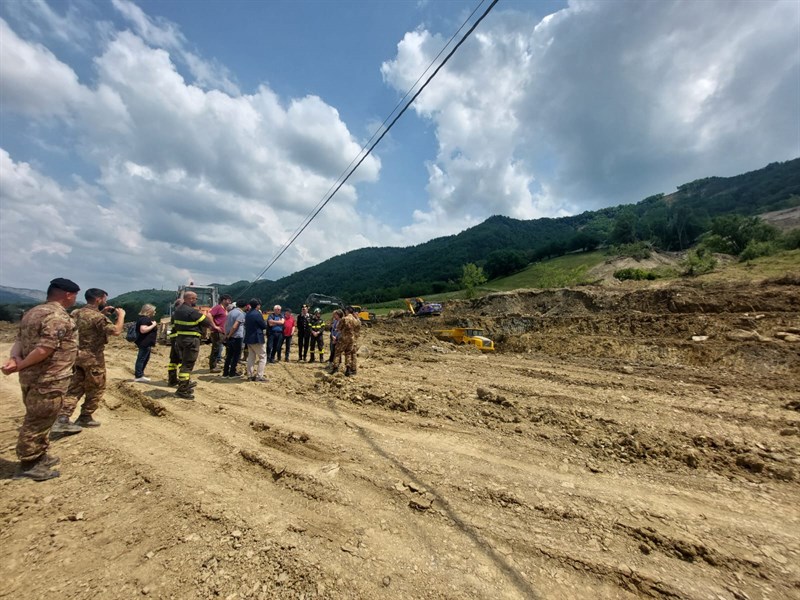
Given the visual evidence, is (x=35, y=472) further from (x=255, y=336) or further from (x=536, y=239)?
(x=536, y=239)

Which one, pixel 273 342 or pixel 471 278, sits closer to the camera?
pixel 273 342

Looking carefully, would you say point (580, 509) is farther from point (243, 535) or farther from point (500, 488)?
point (243, 535)

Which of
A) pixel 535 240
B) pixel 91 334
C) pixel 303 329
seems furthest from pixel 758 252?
pixel 535 240

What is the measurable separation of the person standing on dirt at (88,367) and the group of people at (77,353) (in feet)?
0.03

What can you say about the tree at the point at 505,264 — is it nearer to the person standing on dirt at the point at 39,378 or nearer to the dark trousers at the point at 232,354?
the dark trousers at the point at 232,354

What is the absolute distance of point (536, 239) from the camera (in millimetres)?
162625

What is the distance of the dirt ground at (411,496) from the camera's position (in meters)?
2.54

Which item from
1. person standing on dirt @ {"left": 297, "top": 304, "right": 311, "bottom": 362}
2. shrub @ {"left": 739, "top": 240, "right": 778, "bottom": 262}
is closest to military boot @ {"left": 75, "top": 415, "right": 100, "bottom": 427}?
person standing on dirt @ {"left": 297, "top": 304, "right": 311, "bottom": 362}

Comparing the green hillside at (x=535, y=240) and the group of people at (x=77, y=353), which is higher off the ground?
the green hillside at (x=535, y=240)

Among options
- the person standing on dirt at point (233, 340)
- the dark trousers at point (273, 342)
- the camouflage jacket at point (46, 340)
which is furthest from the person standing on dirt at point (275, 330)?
the camouflage jacket at point (46, 340)

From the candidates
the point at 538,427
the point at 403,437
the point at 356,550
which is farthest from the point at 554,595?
the point at 538,427

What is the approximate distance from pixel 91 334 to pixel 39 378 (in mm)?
1526

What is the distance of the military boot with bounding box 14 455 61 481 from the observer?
353 cm

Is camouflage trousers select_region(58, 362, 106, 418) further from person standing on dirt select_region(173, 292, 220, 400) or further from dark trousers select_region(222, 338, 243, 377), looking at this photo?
dark trousers select_region(222, 338, 243, 377)
